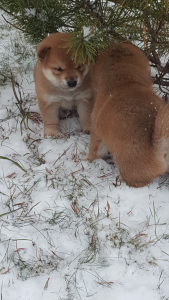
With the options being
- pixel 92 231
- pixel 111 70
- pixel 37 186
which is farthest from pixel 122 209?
pixel 111 70

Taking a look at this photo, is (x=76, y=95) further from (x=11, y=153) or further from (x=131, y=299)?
(x=131, y=299)

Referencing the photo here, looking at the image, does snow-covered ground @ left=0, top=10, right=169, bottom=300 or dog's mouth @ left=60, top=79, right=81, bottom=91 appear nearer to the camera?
snow-covered ground @ left=0, top=10, right=169, bottom=300

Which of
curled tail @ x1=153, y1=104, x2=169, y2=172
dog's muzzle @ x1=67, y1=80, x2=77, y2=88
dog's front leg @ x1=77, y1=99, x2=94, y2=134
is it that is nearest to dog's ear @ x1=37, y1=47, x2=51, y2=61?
dog's muzzle @ x1=67, y1=80, x2=77, y2=88

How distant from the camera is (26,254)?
6.09 ft

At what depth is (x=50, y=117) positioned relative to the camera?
2.86 meters

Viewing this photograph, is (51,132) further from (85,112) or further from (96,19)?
(96,19)

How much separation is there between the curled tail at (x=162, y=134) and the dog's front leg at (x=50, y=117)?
108 cm

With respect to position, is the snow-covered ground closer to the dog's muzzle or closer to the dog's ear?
the dog's muzzle

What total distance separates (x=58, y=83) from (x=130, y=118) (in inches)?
33.2

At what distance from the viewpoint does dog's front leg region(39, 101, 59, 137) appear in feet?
9.19

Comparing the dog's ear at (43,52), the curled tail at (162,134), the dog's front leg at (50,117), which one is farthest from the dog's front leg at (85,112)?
the curled tail at (162,134)

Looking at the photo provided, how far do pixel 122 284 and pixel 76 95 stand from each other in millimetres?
1592

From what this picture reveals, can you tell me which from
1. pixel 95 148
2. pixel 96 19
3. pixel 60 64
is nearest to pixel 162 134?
pixel 95 148

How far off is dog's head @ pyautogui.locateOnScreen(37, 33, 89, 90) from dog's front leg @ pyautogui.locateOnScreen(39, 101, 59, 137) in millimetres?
297
